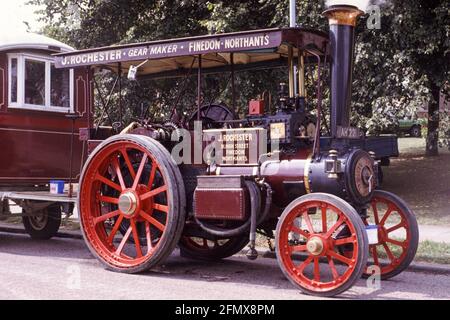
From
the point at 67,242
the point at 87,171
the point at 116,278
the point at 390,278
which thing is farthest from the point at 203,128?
the point at 67,242

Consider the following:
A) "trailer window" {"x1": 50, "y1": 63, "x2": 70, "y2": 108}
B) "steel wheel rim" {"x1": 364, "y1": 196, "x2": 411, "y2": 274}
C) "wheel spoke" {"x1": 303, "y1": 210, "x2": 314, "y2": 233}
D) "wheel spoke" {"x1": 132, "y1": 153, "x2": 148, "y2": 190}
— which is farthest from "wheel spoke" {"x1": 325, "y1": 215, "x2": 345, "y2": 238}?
"trailer window" {"x1": 50, "y1": 63, "x2": 70, "y2": 108}

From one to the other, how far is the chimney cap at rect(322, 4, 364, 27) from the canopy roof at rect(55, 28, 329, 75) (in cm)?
20

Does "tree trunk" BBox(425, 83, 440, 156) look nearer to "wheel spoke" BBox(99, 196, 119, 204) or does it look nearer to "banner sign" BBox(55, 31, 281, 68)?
"banner sign" BBox(55, 31, 281, 68)

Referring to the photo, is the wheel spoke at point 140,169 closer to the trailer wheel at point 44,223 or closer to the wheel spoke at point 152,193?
the wheel spoke at point 152,193

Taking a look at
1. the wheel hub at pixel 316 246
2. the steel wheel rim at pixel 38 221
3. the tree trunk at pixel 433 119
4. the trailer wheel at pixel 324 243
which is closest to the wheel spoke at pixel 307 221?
the trailer wheel at pixel 324 243

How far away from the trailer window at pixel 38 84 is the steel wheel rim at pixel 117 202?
7.56 ft

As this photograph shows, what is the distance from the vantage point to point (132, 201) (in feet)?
21.5

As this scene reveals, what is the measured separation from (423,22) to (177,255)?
19.9 ft

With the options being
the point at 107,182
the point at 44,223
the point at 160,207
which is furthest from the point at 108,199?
the point at 44,223

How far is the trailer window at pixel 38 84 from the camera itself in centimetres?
855

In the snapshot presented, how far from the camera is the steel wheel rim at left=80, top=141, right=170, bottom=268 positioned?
21.3 ft

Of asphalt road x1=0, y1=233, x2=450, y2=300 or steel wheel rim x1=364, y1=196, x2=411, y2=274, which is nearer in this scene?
asphalt road x1=0, y1=233, x2=450, y2=300

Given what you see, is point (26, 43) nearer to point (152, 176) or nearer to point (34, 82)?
point (34, 82)
